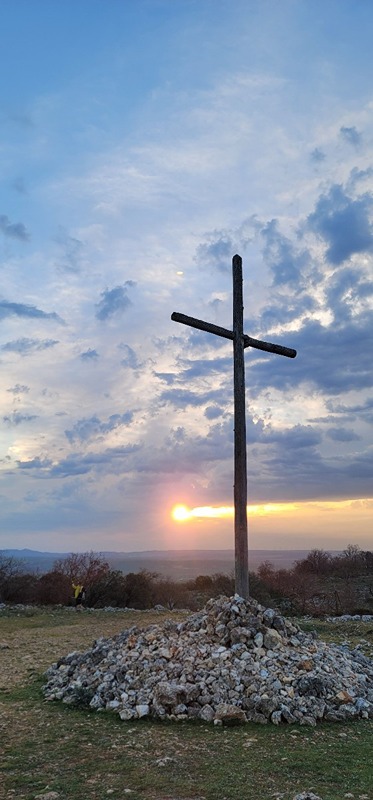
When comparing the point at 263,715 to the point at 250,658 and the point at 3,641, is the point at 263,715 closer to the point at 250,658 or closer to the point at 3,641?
the point at 250,658

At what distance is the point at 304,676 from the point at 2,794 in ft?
14.0

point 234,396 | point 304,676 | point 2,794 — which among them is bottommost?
point 2,794

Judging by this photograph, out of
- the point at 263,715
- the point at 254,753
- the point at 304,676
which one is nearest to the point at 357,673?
the point at 304,676

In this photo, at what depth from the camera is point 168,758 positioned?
20.9 feet

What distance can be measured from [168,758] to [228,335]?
270 inches

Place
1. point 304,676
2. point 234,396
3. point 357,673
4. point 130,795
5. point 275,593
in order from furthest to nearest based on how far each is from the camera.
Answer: point 275,593, point 234,396, point 357,673, point 304,676, point 130,795

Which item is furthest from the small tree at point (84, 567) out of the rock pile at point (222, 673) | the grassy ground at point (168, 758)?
the grassy ground at point (168, 758)

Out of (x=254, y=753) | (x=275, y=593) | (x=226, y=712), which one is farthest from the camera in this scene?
(x=275, y=593)

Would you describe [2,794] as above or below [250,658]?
below

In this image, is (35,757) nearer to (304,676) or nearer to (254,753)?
(254,753)

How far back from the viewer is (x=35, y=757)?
6559 millimetres

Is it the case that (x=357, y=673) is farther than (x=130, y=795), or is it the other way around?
(x=357, y=673)

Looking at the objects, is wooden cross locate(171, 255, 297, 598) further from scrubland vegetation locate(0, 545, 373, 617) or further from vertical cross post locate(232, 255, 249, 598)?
scrubland vegetation locate(0, 545, 373, 617)

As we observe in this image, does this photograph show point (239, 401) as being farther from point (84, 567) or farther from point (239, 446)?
point (84, 567)
